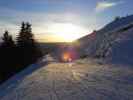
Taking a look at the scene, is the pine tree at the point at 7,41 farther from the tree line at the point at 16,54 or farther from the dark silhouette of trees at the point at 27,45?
the dark silhouette of trees at the point at 27,45

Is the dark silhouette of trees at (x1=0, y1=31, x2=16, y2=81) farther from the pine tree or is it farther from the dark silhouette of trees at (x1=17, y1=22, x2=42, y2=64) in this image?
the dark silhouette of trees at (x1=17, y1=22, x2=42, y2=64)

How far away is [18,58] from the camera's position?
36.3 metres

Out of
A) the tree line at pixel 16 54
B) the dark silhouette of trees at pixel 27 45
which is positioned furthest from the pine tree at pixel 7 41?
the dark silhouette of trees at pixel 27 45

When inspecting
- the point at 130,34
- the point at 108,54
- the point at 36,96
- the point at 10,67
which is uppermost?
the point at 130,34

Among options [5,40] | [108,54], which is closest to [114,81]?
[108,54]

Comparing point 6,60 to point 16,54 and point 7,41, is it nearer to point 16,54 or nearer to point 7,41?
point 16,54

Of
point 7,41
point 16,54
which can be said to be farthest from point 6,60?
point 7,41

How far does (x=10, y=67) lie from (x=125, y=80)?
2781 centimetres

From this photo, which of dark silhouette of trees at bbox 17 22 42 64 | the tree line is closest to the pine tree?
the tree line

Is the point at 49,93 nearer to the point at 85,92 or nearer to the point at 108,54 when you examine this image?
the point at 85,92

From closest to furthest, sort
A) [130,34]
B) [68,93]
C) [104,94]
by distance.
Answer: [104,94] → [68,93] → [130,34]

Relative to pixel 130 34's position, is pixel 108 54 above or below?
below

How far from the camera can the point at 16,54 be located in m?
36.7

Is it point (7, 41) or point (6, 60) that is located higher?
point (7, 41)
